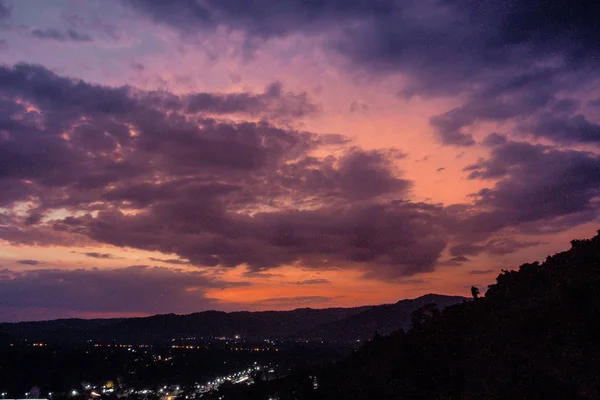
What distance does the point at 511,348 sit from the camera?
25109 mm

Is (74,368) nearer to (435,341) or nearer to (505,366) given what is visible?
(435,341)

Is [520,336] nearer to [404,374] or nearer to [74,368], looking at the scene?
[404,374]

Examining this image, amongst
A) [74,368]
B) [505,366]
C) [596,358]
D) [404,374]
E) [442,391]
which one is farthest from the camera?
[74,368]

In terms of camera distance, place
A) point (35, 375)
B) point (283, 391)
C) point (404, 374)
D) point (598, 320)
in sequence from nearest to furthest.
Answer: point (598, 320), point (404, 374), point (283, 391), point (35, 375)

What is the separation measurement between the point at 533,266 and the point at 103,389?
3599 inches

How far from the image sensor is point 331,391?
126 ft

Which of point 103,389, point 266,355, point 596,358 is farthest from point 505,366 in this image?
point 266,355

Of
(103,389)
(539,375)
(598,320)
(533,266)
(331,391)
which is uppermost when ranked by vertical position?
(533,266)

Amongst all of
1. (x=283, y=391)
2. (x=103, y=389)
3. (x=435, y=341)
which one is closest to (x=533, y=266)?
(x=435, y=341)

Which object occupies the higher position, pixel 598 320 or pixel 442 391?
pixel 598 320

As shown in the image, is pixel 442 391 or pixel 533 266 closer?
pixel 442 391

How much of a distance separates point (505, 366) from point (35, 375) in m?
103

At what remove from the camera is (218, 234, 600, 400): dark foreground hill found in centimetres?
2109

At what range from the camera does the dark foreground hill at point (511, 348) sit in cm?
2109
